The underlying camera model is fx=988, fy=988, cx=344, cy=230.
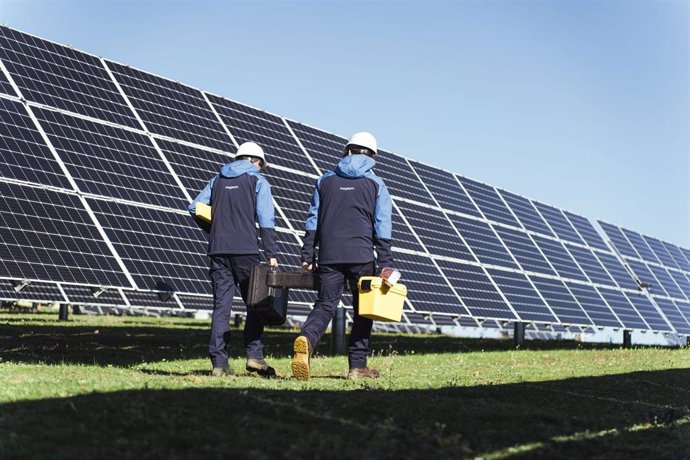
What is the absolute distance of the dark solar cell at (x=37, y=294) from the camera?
1276 centimetres

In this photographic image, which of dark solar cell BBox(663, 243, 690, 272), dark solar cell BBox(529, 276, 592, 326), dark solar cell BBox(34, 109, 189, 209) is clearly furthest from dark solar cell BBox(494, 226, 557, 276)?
dark solar cell BBox(663, 243, 690, 272)

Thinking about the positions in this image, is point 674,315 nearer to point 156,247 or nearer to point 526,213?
point 526,213

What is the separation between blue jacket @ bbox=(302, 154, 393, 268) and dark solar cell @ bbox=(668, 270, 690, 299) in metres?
34.1

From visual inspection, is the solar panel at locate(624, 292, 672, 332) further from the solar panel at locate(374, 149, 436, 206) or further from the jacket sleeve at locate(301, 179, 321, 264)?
the jacket sleeve at locate(301, 179, 321, 264)

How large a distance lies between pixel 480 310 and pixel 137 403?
15.3 meters

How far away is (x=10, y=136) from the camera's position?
A: 14.7 meters

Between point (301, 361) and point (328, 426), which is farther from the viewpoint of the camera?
point (301, 361)

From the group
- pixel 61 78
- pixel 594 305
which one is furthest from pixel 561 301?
pixel 61 78

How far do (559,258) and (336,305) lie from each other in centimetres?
2100

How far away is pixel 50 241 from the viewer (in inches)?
537

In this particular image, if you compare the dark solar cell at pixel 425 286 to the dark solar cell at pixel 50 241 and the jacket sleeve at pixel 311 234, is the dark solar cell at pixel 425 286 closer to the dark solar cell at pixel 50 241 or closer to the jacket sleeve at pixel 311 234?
the dark solar cell at pixel 50 241

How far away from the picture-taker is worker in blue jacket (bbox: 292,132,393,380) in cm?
1102

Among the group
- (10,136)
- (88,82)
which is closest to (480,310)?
Answer: (88,82)

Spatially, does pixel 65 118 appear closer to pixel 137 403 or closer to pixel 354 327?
pixel 354 327
